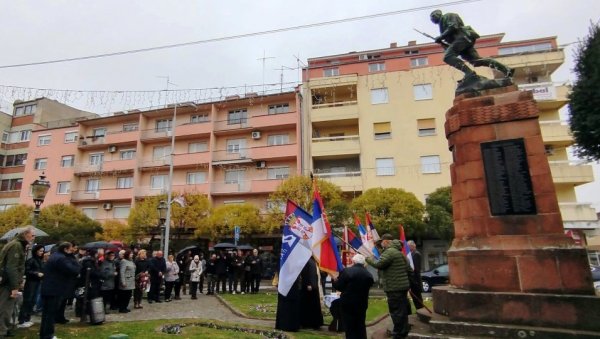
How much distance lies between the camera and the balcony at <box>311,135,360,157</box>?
1344 inches

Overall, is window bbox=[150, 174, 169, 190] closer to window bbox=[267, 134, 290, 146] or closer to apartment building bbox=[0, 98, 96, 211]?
window bbox=[267, 134, 290, 146]

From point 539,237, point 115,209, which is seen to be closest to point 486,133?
point 539,237

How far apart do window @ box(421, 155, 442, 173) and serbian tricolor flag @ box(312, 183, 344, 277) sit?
25.8 metres

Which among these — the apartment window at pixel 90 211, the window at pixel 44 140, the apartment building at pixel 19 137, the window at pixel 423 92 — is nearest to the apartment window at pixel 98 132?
the apartment building at pixel 19 137

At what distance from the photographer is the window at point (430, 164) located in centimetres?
3256

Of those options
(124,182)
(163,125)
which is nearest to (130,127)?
(163,125)

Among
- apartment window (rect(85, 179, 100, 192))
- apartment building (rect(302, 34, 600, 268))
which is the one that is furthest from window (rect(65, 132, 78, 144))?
apartment building (rect(302, 34, 600, 268))

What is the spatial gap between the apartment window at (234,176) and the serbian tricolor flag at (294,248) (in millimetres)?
28275

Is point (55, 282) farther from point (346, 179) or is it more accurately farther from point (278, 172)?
point (278, 172)

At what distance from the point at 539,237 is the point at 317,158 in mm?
28270

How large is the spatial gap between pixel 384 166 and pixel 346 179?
3421 mm

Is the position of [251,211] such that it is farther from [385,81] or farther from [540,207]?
[540,207]

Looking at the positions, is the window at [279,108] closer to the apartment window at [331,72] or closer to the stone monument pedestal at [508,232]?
the apartment window at [331,72]

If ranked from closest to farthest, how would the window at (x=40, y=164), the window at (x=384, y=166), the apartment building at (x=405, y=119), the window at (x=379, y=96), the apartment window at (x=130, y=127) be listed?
the apartment building at (x=405, y=119), the window at (x=384, y=166), the window at (x=379, y=96), the apartment window at (x=130, y=127), the window at (x=40, y=164)
